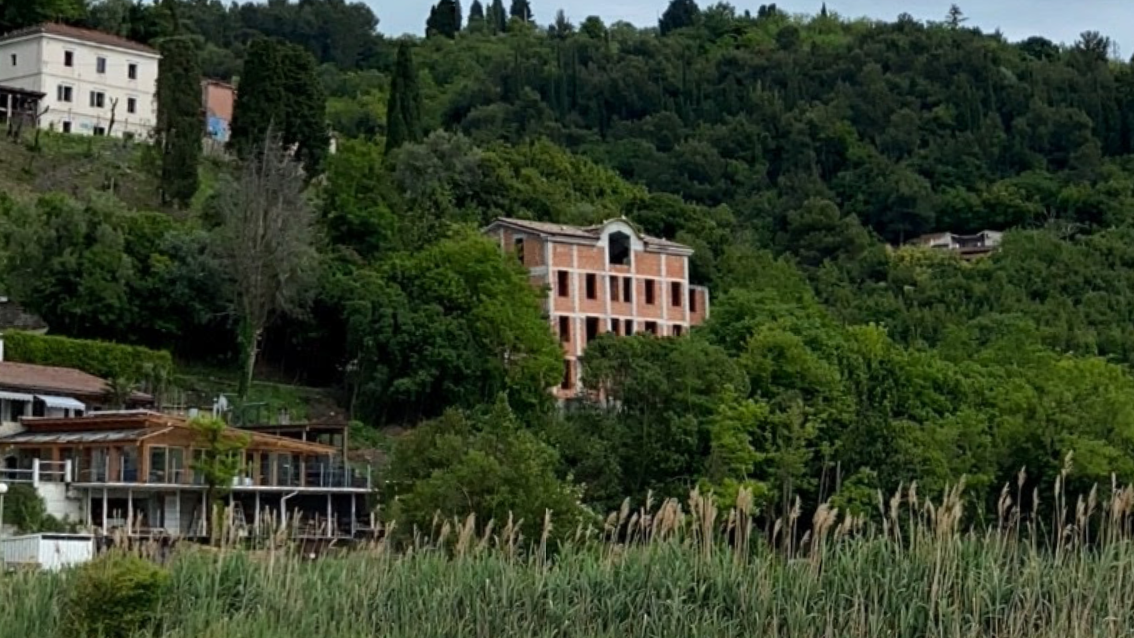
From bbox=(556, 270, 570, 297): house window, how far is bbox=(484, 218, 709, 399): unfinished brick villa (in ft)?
0.10

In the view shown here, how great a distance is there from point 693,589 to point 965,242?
242ft

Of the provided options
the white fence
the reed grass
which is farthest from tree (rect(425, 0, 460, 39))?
the reed grass

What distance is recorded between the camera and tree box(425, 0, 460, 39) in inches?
5566

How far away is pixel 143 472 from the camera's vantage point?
138 ft

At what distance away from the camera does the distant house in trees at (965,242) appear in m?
85.3

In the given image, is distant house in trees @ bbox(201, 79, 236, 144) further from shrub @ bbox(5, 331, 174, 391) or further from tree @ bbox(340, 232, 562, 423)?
shrub @ bbox(5, 331, 174, 391)

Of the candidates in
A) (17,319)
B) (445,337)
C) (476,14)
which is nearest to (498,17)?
(476,14)

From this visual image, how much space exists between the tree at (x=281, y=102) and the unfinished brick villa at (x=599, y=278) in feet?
34.6

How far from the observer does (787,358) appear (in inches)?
1854

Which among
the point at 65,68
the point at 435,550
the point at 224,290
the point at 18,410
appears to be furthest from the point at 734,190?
the point at 435,550

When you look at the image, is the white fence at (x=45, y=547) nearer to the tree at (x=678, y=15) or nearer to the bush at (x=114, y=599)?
the bush at (x=114, y=599)

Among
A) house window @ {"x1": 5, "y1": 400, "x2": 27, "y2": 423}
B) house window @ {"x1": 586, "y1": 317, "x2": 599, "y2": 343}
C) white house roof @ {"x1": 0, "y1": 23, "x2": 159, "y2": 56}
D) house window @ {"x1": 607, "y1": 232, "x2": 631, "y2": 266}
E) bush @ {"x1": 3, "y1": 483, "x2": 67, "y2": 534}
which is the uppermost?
white house roof @ {"x1": 0, "y1": 23, "x2": 159, "y2": 56}

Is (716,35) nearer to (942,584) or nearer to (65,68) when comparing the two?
A: (65,68)

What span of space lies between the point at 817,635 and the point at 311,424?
29.8 m
